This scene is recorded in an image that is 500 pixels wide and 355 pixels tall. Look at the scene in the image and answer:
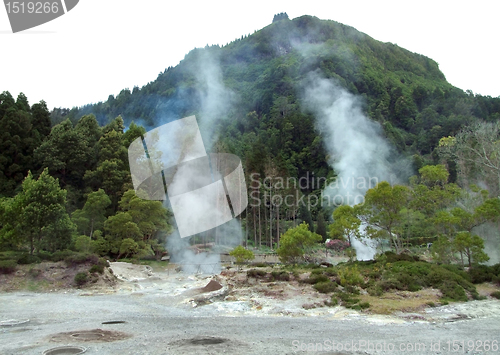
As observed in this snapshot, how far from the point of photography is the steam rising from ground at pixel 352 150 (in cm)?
4978

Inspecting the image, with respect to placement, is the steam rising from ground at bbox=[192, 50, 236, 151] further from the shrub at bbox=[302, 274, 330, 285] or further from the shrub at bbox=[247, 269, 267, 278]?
the shrub at bbox=[302, 274, 330, 285]

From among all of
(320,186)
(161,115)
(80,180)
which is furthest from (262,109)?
(80,180)

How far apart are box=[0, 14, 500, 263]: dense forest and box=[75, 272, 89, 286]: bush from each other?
435 cm

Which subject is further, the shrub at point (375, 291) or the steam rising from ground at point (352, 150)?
the steam rising from ground at point (352, 150)

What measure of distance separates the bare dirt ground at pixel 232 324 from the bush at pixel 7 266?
2.10 metres

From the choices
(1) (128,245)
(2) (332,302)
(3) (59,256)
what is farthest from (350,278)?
(1) (128,245)

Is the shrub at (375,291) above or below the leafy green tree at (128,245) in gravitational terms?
below

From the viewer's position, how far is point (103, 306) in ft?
45.5

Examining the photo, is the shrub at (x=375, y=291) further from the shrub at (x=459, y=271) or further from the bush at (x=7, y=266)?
the bush at (x=7, y=266)

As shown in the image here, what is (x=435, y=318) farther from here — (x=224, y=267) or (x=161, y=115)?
(x=161, y=115)

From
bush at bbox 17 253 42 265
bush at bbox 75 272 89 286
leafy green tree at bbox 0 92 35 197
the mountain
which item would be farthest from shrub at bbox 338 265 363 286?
the mountain

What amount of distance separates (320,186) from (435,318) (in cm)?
5870

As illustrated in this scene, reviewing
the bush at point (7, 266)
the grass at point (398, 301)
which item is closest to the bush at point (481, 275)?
the grass at point (398, 301)

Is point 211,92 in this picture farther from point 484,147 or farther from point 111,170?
point 484,147
